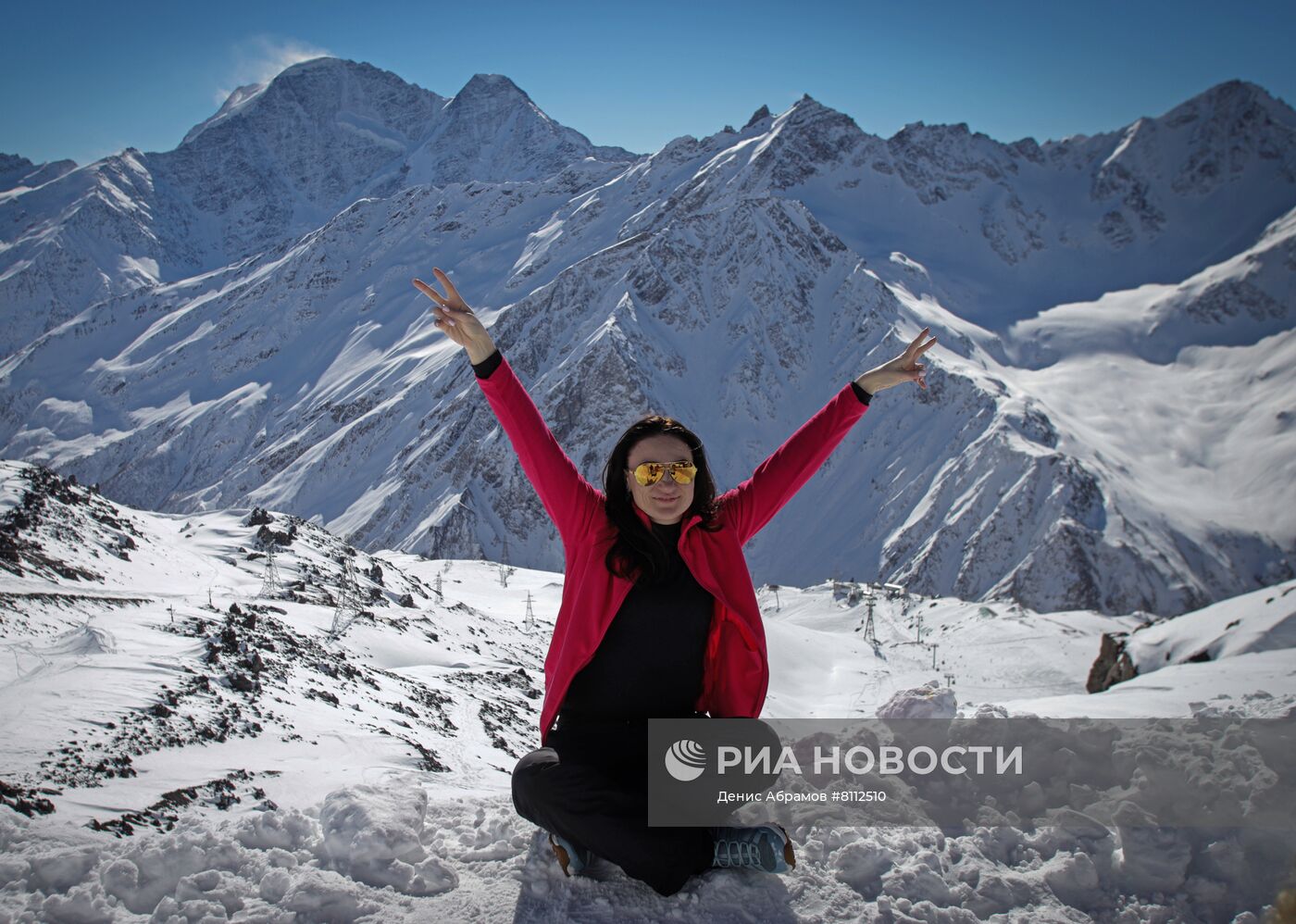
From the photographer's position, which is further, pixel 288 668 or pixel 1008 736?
pixel 288 668

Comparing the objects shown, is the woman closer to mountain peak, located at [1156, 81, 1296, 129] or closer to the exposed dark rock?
the exposed dark rock

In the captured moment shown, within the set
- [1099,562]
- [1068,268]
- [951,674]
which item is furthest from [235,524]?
[1068,268]

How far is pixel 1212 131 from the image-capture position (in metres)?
178

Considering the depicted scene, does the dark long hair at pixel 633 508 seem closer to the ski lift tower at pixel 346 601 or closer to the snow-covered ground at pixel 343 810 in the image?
the snow-covered ground at pixel 343 810

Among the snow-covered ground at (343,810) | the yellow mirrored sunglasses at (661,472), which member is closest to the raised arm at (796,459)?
the yellow mirrored sunglasses at (661,472)

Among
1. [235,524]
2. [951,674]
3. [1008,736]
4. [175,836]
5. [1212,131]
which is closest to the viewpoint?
[175,836]

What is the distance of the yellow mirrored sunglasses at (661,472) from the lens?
4566 millimetres

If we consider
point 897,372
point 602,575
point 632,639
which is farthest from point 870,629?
point 602,575

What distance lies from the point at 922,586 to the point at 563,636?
93.5 metres

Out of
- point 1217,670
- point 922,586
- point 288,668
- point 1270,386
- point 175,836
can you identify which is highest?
point 1270,386

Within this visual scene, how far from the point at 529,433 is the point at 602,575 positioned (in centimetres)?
102

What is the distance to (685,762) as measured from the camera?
4371mm

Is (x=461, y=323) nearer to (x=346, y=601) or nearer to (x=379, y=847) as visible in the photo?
(x=379, y=847)

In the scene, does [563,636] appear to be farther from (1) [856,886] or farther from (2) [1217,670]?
(2) [1217,670]
